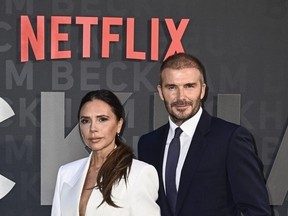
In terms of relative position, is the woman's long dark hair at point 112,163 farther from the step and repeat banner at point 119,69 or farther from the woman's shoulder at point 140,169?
the step and repeat banner at point 119,69

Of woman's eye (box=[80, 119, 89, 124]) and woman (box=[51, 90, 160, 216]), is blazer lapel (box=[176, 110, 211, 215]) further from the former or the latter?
woman's eye (box=[80, 119, 89, 124])

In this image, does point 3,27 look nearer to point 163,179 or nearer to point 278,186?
point 163,179

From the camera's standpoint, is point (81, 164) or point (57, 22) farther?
point (57, 22)

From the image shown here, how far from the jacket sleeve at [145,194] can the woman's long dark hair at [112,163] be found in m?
0.07

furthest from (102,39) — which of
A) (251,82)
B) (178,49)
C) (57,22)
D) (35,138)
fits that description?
(251,82)

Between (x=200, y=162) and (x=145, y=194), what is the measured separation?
31 centimetres

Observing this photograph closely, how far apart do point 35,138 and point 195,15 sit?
1.59 meters

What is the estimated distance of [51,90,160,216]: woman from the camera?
6.61 ft

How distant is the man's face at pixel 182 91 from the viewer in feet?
7.20

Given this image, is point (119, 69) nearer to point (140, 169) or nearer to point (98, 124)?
point (98, 124)

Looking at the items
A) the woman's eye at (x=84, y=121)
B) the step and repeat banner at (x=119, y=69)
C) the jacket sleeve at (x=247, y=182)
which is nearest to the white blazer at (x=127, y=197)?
the woman's eye at (x=84, y=121)

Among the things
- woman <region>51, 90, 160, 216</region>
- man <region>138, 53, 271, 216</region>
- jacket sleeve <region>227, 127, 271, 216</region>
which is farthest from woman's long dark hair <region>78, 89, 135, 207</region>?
jacket sleeve <region>227, 127, 271, 216</region>

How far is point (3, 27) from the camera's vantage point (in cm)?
356

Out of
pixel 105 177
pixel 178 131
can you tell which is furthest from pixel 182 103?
Answer: pixel 105 177
